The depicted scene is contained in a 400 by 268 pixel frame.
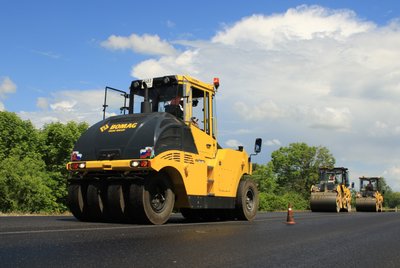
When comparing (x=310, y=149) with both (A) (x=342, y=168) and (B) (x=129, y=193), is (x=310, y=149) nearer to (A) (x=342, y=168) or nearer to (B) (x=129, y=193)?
(A) (x=342, y=168)

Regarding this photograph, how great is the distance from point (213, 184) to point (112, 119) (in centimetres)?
268

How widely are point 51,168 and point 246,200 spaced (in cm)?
4105

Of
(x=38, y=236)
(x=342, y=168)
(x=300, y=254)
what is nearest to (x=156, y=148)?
(x=38, y=236)

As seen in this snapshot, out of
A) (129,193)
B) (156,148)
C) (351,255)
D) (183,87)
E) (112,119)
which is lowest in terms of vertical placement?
(351,255)

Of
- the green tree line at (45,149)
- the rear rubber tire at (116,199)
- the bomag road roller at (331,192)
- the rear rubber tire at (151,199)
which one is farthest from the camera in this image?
the green tree line at (45,149)

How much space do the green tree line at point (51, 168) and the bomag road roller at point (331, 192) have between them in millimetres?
13239

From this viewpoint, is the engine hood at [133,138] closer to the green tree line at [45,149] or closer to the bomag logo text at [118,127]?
the bomag logo text at [118,127]

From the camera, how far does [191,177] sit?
29.8ft

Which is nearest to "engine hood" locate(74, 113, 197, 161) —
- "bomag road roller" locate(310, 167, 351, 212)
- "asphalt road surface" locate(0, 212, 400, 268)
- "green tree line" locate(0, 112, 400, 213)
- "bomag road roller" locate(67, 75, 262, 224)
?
"bomag road roller" locate(67, 75, 262, 224)

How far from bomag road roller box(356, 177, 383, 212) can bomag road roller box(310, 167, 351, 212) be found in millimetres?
4308

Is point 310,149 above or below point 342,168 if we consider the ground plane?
above

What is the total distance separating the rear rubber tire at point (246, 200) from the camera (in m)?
11.1

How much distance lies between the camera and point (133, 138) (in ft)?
27.7

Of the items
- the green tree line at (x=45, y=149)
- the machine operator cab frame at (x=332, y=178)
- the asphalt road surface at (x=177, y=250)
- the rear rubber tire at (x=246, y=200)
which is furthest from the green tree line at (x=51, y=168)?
the machine operator cab frame at (x=332, y=178)
